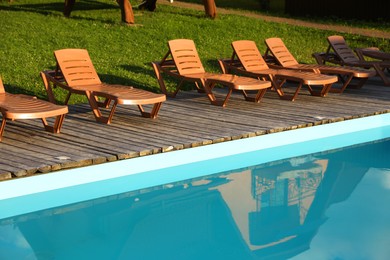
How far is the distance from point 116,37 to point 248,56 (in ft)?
13.1

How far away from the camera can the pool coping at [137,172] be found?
7.42m

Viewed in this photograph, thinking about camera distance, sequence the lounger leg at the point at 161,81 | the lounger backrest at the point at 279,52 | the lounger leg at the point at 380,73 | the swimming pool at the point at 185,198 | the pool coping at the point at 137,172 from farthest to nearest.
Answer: the lounger leg at the point at 380,73 → the lounger backrest at the point at 279,52 → the lounger leg at the point at 161,81 → the pool coping at the point at 137,172 → the swimming pool at the point at 185,198

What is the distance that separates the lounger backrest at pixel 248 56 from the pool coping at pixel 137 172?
96.0 inches

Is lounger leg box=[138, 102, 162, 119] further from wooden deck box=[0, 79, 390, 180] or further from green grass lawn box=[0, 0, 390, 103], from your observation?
green grass lawn box=[0, 0, 390, 103]

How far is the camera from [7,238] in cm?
665

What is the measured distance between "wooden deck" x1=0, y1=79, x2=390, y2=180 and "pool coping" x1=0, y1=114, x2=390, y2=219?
10 centimetres

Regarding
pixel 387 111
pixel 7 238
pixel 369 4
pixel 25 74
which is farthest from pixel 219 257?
pixel 369 4

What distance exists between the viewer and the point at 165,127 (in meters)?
9.73

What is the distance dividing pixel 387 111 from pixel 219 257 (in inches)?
213

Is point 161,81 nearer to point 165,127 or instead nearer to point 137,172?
point 165,127

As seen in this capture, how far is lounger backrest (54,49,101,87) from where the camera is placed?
10.3 meters

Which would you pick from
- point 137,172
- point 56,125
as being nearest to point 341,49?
point 56,125

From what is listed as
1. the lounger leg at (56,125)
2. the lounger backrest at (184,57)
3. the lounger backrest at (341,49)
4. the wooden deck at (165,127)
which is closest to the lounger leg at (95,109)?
the wooden deck at (165,127)

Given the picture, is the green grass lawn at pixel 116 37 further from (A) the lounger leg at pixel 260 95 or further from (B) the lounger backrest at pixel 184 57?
(A) the lounger leg at pixel 260 95
